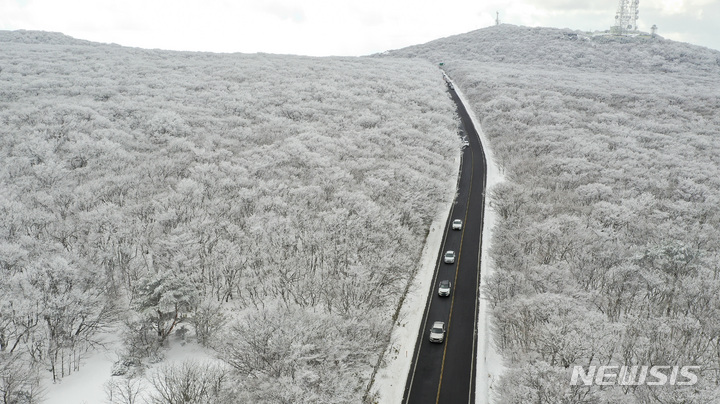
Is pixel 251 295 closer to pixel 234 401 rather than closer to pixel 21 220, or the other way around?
pixel 234 401

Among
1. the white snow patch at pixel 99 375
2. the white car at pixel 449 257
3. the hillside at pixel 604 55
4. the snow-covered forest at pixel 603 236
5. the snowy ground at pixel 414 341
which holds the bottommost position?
the snowy ground at pixel 414 341

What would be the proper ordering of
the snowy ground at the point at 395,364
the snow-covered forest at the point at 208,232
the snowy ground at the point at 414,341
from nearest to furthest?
the snowy ground at the point at 395,364
the snow-covered forest at the point at 208,232
the snowy ground at the point at 414,341

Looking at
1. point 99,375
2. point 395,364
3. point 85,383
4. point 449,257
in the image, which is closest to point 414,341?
point 395,364

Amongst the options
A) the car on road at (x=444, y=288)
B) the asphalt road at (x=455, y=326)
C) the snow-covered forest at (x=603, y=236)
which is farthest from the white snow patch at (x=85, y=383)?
the car on road at (x=444, y=288)

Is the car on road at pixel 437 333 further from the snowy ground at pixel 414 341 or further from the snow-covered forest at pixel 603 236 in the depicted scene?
the snow-covered forest at pixel 603 236

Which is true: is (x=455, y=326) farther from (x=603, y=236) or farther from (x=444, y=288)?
(x=603, y=236)

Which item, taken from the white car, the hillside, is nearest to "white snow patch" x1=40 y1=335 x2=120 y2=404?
the white car

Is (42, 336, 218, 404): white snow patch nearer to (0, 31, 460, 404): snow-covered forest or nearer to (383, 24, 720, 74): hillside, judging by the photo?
(0, 31, 460, 404): snow-covered forest
